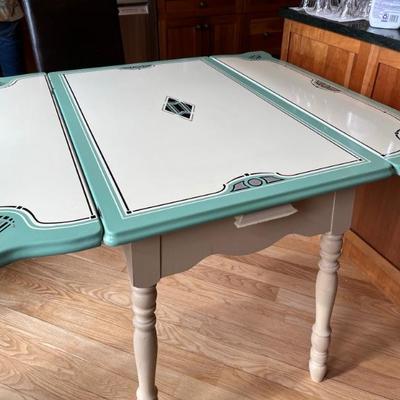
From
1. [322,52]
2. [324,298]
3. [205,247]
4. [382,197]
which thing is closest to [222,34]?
[322,52]

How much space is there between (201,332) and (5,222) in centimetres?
91

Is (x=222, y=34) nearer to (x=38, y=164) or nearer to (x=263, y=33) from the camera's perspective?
(x=263, y=33)

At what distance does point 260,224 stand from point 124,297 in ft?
2.83

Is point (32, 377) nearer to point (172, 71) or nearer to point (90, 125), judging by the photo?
point (90, 125)

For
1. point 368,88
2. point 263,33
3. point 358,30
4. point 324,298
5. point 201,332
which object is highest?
point 358,30

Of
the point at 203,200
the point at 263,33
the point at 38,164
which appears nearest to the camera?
the point at 203,200

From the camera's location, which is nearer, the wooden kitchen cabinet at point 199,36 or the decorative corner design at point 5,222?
the decorative corner design at point 5,222

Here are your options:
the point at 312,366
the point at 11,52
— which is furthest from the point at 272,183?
the point at 11,52

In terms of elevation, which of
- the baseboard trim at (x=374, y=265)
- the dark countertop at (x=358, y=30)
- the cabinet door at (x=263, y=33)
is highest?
the dark countertop at (x=358, y=30)

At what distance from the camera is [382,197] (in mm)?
1543

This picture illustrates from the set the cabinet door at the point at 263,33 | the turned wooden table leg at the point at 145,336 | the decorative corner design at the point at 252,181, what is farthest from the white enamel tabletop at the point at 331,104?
the cabinet door at the point at 263,33

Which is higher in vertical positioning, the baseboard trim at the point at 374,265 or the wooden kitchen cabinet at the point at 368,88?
the wooden kitchen cabinet at the point at 368,88

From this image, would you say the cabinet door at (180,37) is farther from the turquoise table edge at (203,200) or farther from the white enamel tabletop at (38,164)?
the turquoise table edge at (203,200)

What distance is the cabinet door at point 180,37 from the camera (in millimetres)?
2744
